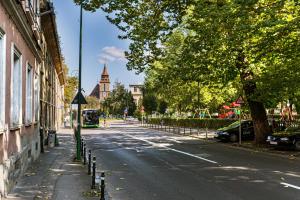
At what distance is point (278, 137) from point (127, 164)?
9.79 meters

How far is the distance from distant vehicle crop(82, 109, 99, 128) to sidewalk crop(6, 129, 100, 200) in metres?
45.3

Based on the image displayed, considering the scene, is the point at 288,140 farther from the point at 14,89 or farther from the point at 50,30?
the point at 14,89

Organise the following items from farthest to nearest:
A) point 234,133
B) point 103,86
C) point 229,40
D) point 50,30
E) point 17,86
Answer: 1. point 103,86
2. point 234,133
3. point 50,30
4. point 229,40
5. point 17,86

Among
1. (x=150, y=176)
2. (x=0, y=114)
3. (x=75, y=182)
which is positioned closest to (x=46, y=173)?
(x=75, y=182)

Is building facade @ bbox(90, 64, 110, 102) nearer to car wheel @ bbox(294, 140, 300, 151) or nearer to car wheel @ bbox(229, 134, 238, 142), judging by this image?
car wheel @ bbox(229, 134, 238, 142)

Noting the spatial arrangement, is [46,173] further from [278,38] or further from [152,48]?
[152,48]

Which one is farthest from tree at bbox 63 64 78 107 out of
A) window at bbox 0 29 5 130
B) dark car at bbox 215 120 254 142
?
window at bbox 0 29 5 130

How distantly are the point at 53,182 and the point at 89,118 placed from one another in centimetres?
5108

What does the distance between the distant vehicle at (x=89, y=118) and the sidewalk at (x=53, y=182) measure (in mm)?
45283

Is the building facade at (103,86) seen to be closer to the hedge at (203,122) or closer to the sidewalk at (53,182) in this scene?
the hedge at (203,122)

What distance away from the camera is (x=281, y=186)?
38.4ft

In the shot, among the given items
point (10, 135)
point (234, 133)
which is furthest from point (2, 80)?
point (234, 133)

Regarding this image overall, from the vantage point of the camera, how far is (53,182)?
1200 cm

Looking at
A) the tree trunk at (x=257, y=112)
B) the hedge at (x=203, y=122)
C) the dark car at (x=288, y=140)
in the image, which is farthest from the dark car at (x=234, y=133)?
the hedge at (x=203, y=122)
